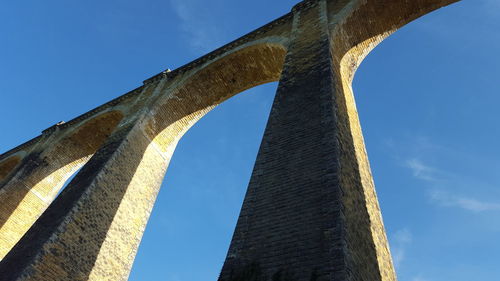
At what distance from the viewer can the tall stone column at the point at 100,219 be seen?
6.09 metres

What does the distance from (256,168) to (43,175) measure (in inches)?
343

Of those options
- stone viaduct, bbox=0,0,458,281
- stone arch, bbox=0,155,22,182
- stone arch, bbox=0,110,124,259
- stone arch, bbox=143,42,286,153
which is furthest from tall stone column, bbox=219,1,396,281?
stone arch, bbox=0,155,22,182

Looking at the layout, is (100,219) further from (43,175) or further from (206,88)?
(43,175)

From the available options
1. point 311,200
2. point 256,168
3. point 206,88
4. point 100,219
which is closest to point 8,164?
point 206,88

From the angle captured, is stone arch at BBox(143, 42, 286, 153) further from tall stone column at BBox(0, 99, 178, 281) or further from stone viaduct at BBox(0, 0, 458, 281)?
tall stone column at BBox(0, 99, 178, 281)

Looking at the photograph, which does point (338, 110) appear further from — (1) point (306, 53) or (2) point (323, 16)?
(2) point (323, 16)

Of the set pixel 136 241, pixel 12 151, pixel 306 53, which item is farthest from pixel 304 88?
pixel 12 151

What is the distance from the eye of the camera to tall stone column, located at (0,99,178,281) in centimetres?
609

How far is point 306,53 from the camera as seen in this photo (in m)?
6.51

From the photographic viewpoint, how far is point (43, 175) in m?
11.0

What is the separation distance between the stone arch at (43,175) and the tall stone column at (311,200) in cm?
741

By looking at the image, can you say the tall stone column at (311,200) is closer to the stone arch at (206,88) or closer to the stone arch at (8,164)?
the stone arch at (206,88)

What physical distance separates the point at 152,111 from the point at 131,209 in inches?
99.7

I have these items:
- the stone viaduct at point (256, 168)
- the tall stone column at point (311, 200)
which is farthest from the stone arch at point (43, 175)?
the tall stone column at point (311, 200)
